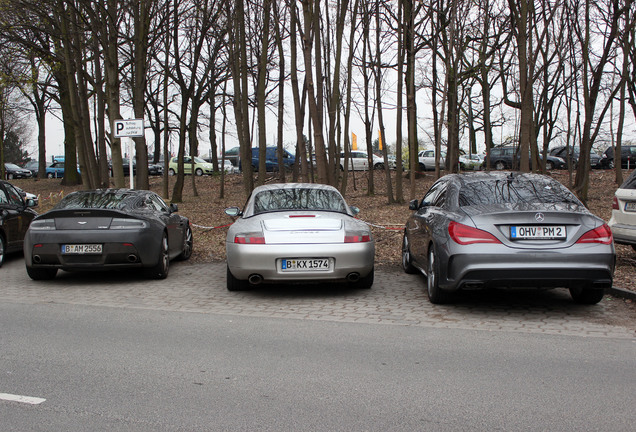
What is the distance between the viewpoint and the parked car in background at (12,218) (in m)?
11.0

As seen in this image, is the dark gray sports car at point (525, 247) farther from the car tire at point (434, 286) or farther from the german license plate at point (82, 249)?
the german license plate at point (82, 249)

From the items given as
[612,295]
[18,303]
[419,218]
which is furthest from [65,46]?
[612,295]

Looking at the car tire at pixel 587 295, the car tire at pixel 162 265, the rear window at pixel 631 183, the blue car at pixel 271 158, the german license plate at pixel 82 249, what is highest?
the blue car at pixel 271 158

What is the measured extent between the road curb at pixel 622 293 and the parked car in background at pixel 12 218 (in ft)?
32.5

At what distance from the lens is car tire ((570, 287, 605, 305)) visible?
22.9 feet

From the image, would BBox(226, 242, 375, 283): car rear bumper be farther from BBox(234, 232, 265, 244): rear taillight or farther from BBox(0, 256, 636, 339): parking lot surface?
BBox(0, 256, 636, 339): parking lot surface

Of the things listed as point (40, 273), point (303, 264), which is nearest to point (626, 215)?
point (303, 264)

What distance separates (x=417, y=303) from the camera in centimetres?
748

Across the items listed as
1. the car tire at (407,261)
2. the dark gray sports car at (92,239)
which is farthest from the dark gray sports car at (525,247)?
the dark gray sports car at (92,239)

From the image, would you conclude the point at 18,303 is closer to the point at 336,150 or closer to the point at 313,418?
the point at 313,418

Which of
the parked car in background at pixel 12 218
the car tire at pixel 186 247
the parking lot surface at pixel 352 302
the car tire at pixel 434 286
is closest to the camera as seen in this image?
the parking lot surface at pixel 352 302

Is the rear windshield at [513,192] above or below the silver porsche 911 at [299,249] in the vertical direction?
above

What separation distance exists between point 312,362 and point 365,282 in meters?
3.29

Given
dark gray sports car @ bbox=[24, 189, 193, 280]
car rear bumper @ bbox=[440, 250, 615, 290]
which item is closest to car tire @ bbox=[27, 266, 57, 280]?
dark gray sports car @ bbox=[24, 189, 193, 280]
